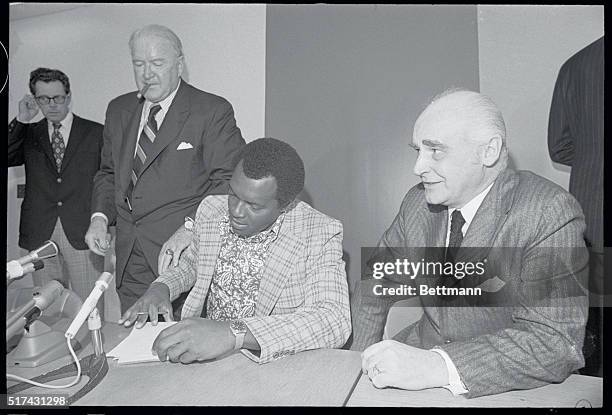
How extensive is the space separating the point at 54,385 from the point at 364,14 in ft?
4.65

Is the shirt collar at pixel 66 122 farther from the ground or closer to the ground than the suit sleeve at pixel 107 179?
farther from the ground

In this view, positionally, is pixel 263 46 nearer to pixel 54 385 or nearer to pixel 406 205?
pixel 406 205

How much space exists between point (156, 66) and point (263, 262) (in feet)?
2.36

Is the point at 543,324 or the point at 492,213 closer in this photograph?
the point at 543,324

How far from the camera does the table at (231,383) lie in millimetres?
1419

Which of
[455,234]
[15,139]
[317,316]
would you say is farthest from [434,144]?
[15,139]

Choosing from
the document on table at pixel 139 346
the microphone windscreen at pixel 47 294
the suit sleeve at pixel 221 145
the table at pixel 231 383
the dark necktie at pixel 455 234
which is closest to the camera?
the table at pixel 231 383

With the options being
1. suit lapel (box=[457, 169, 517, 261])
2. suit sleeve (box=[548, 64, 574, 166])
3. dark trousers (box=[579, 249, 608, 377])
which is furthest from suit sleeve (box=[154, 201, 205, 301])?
dark trousers (box=[579, 249, 608, 377])

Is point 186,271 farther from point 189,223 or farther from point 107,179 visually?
point 107,179

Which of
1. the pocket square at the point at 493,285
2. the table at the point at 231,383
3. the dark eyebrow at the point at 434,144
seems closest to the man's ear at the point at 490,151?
the dark eyebrow at the point at 434,144

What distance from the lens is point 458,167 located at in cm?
172

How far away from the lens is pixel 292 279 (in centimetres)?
172

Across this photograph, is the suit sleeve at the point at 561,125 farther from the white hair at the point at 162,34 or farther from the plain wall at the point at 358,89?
the white hair at the point at 162,34
